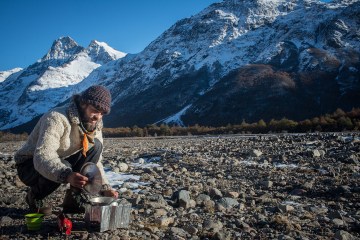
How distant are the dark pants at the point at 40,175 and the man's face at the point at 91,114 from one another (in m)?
0.37

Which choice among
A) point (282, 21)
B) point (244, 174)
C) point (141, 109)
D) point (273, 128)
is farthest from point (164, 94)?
point (244, 174)

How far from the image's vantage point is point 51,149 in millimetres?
3717

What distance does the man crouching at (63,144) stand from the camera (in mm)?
3678

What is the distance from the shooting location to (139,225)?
4.16 meters

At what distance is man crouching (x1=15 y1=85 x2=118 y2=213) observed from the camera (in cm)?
368

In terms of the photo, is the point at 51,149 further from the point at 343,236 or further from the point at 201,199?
the point at 343,236

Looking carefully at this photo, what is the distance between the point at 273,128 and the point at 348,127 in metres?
8.68

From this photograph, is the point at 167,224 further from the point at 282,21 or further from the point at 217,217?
the point at 282,21

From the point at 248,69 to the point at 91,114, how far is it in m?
106

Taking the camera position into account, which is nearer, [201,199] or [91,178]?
[91,178]

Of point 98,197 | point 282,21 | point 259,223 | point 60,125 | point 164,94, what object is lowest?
point 259,223

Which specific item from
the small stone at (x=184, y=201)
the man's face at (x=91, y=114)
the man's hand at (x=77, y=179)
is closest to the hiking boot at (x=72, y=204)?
the man's hand at (x=77, y=179)

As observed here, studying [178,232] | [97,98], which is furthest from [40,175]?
[178,232]

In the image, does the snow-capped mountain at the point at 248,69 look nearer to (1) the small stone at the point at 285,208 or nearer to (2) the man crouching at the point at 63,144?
(1) the small stone at the point at 285,208
